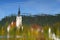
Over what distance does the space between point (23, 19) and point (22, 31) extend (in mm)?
305

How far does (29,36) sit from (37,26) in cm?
34

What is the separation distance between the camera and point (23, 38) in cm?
1412

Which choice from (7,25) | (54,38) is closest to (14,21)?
(7,25)

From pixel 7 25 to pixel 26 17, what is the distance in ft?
1.66

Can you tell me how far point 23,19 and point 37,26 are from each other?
38 centimetres

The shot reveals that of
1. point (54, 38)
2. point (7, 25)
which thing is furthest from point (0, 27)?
point (54, 38)

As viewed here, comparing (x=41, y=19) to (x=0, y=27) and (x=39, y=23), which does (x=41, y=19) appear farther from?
(x=0, y=27)

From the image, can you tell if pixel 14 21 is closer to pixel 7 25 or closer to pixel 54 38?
pixel 7 25

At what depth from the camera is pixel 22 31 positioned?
557 inches

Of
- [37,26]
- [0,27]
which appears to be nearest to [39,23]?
[37,26]

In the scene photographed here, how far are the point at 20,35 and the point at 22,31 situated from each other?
11 centimetres

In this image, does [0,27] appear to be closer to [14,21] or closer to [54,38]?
[14,21]

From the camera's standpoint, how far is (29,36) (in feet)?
46.3

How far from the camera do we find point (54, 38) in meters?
14.2
